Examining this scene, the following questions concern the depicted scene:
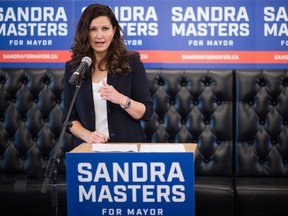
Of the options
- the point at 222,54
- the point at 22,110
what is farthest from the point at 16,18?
the point at 222,54

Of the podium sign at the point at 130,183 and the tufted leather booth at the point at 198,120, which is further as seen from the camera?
the tufted leather booth at the point at 198,120

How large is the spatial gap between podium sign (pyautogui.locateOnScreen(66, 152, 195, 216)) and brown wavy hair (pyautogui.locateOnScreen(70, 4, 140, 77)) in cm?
105

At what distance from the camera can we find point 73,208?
1.82m

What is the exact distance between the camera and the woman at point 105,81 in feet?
9.03

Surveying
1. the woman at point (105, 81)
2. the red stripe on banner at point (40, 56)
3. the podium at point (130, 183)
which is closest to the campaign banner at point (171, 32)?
the red stripe on banner at point (40, 56)

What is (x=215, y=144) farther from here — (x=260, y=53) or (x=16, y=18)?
(x=16, y=18)

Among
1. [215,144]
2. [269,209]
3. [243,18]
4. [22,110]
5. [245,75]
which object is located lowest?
[269,209]

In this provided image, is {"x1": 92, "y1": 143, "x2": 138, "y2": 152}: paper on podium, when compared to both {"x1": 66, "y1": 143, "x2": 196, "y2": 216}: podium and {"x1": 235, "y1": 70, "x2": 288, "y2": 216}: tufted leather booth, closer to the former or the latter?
{"x1": 66, "y1": 143, "x2": 196, "y2": 216}: podium

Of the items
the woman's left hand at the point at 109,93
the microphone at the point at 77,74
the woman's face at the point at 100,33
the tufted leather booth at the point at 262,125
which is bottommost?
the tufted leather booth at the point at 262,125

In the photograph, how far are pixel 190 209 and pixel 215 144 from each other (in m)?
1.87

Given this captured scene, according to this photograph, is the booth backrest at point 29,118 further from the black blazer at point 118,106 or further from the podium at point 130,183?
the podium at point 130,183

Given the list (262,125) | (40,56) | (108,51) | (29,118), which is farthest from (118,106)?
(40,56)

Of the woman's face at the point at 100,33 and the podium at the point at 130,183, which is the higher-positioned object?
the woman's face at the point at 100,33

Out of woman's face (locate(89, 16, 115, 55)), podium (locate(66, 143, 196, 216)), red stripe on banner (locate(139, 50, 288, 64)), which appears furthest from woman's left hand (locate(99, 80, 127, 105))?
red stripe on banner (locate(139, 50, 288, 64))
